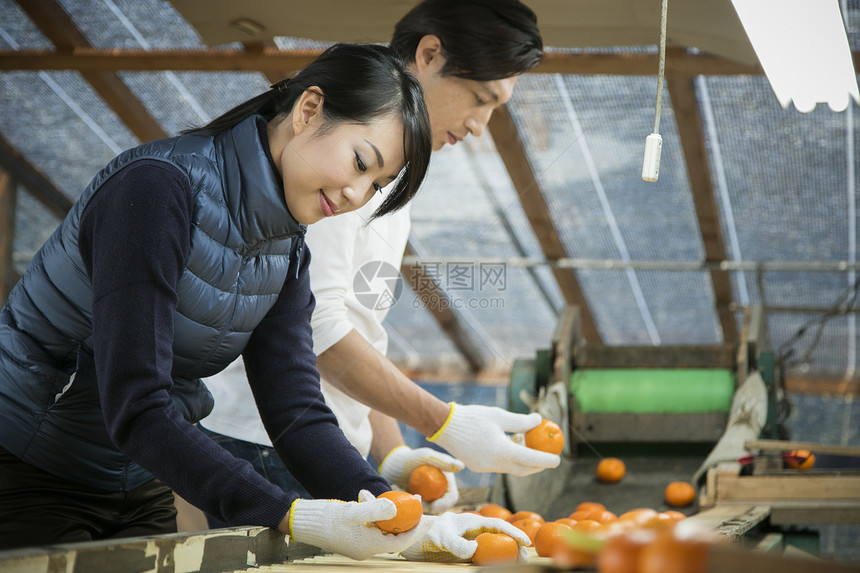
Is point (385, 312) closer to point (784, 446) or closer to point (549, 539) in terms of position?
point (549, 539)

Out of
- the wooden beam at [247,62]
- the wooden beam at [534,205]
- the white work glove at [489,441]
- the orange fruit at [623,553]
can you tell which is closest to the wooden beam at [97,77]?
the wooden beam at [247,62]

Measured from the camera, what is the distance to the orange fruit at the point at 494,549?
3.98 ft

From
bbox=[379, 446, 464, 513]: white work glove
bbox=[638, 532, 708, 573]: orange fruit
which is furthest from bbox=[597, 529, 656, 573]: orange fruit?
bbox=[379, 446, 464, 513]: white work glove

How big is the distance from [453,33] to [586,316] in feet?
12.8

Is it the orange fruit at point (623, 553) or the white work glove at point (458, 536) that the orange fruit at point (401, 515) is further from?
the orange fruit at point (623, 553)

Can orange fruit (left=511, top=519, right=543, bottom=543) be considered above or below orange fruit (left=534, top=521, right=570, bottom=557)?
above

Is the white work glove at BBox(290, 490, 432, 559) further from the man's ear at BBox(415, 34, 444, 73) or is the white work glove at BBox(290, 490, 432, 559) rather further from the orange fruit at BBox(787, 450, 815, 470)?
the orange fruit at BBox(787, 450, 815, 470)

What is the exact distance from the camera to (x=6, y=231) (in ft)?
17.3

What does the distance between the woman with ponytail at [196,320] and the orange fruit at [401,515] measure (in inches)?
0.9

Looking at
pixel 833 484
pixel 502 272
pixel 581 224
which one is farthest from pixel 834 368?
pixel 502 272

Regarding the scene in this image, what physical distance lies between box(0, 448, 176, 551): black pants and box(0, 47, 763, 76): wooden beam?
6.43 ft

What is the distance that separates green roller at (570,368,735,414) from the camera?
9.70 feet

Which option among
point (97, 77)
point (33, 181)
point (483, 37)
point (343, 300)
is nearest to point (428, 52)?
point (483, 37)

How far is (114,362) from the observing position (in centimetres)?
105
